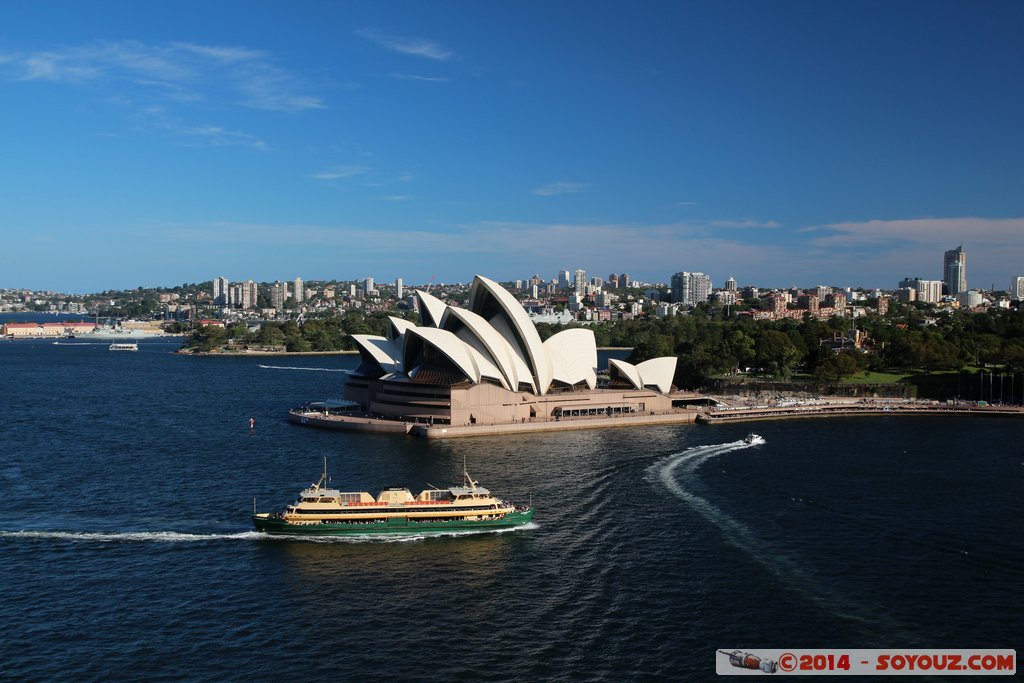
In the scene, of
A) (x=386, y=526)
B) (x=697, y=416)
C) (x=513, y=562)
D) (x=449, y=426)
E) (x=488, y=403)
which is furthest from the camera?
(x=697, y=416)

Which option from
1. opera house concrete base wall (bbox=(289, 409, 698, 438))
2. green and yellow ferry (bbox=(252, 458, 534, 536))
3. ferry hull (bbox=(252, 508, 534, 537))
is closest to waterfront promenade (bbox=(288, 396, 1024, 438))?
opera house concrete base wall (bbox=(289, 409, 698, 438))

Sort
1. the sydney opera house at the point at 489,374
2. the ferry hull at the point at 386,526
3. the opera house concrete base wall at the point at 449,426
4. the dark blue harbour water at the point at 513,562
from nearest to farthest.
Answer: the dark blue harbour water at the point at 513,562 < the ferry hull at the point at 386,526 < the opera house concrete base wall at the point at 449,426 < the sydney opera house at the point at 489,374

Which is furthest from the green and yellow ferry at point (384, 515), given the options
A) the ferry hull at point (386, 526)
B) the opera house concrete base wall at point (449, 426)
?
the opera house concrete base wall at point (449, 426)

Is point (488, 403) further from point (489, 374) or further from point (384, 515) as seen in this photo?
point (384, 515)

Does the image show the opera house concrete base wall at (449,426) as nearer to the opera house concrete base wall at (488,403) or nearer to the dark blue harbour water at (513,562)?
the opera house concrete base wall at (488,403)

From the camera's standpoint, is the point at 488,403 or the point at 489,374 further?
the point at 489,374

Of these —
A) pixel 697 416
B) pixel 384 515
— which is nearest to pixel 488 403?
pixel 697 416

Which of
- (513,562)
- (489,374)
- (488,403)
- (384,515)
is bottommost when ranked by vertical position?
(513,562)
